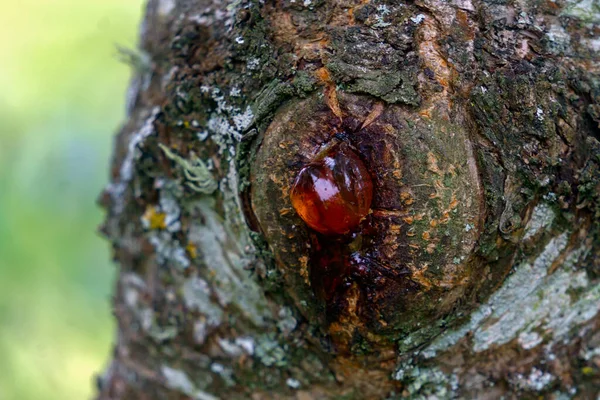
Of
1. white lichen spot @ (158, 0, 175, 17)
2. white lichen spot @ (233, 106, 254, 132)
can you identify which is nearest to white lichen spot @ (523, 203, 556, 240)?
white lichen spot @ (233, 106, 254, 132)

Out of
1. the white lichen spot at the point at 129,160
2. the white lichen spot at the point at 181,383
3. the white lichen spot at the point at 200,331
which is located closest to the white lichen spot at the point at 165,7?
the white lichen spot at the point at 129,160

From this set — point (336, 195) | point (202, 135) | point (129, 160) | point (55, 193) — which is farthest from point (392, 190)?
point (55, 193)

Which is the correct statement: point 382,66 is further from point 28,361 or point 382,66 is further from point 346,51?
point 28,361

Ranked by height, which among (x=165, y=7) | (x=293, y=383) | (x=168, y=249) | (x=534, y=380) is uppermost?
(x=165, y=7)

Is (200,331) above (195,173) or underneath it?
underneath

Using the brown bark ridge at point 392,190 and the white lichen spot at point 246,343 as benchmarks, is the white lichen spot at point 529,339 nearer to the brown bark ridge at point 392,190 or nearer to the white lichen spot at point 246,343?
the brown bark ridge at point 392,190

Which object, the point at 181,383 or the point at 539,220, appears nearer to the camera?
the point at 539,220

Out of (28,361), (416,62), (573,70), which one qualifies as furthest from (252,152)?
(28,361)

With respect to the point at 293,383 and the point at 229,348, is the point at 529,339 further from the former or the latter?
the point at 229,348
